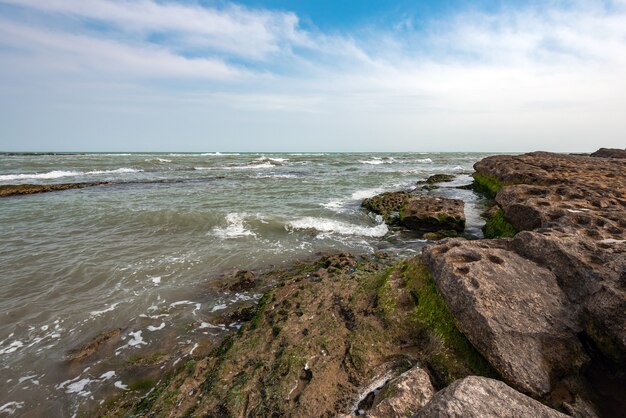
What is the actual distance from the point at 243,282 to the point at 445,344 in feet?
16.4

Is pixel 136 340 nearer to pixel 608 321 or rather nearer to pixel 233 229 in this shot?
pixel 608 321

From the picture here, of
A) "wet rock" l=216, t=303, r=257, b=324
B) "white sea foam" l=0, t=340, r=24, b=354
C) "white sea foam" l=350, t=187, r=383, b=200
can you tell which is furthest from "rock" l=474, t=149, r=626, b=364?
"white sea foam" l=350, t=187, r=383, b=200

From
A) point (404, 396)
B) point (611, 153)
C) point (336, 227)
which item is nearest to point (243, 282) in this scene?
point (404, 396)

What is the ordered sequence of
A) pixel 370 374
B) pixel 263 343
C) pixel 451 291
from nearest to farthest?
1. pixel 370 374
2. pixel 451 291
3. pixel 263 343

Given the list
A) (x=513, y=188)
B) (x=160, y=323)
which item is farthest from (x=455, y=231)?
(x=160, y=323)

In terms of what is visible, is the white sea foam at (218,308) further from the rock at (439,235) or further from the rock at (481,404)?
the rock at (439,235)

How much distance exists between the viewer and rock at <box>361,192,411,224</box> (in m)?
13.7

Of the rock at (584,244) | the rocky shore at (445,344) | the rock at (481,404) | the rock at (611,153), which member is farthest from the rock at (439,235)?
the rock at (611,153)

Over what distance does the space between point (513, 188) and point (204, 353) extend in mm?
9275

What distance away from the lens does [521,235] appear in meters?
5.01

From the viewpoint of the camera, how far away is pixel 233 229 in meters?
12.3

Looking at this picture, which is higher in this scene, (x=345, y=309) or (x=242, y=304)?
(x=345, y=309)

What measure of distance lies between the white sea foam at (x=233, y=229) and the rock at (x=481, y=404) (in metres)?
9.70

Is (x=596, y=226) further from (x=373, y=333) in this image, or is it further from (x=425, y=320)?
(x=373, y=333)
